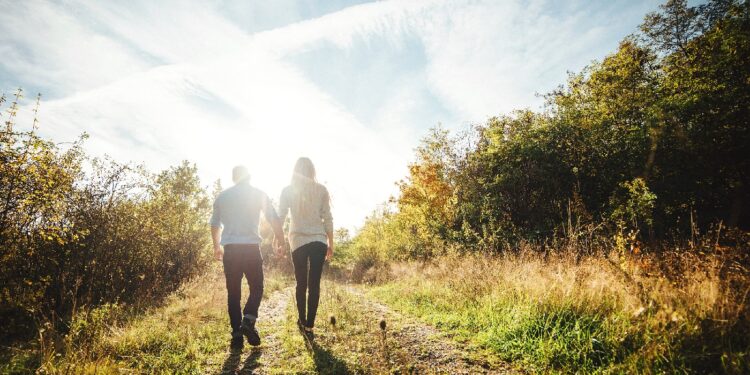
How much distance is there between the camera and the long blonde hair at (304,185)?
4.45 m

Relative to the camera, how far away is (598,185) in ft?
35.2

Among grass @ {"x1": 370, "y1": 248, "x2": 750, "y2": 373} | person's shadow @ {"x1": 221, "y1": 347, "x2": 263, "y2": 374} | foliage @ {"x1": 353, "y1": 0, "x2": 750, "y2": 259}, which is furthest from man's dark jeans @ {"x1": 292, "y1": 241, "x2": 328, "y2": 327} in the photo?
foliage @ {"x1": 353, "y1": 0, "x2": 750, "y2": 259}

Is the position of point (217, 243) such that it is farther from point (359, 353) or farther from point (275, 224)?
point (359, 353)

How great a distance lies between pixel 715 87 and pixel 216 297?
52.9 ft

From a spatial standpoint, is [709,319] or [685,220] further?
[685,220]

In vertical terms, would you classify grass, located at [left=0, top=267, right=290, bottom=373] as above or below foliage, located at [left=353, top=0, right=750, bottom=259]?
below

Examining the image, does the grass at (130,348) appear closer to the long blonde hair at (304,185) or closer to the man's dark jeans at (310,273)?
the man's dark jeans at (310,273)

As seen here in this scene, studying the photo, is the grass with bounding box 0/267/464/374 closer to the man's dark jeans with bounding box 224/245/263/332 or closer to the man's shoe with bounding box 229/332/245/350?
the man's shoe with bounding box 229/332/245/350

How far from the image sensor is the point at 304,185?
455 centimetres

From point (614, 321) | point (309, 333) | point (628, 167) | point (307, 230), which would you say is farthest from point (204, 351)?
point (628, 167)

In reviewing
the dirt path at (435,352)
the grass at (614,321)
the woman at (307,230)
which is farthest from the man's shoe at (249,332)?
the grass at (614,321)

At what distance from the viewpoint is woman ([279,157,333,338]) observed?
4.30 m

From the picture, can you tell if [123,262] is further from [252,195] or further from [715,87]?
[715,87]

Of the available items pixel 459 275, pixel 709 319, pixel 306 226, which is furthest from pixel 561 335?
pixel 459 275
